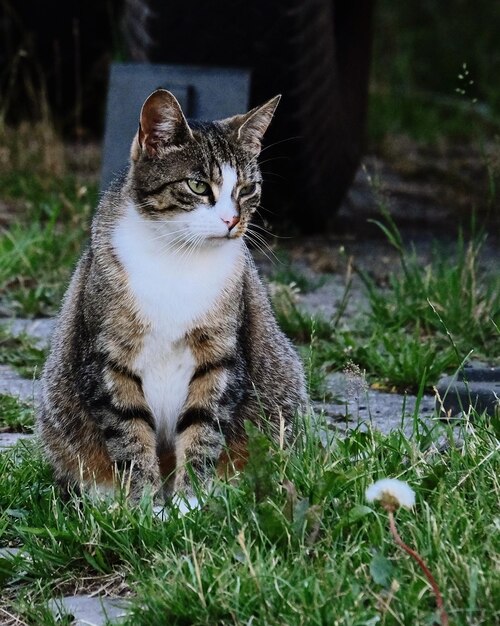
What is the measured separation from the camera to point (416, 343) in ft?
12.8

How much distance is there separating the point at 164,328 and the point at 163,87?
1.94 metres

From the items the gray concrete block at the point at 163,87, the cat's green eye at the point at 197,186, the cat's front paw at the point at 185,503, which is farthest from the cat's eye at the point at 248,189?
the gray concrete block at the point at 163,87

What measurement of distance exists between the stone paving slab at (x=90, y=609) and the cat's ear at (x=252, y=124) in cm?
123

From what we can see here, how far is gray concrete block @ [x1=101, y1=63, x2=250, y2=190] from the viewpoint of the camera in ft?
15.2

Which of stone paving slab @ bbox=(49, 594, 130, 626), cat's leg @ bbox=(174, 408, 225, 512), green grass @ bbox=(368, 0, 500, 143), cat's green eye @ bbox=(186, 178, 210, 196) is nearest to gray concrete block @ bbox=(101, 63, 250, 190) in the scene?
cat's green eye @ bbox=(186, 178, 210, 196)

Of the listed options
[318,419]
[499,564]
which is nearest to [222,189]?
[318,419]

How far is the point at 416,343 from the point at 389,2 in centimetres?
724

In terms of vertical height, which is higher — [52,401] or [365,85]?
[365,85]

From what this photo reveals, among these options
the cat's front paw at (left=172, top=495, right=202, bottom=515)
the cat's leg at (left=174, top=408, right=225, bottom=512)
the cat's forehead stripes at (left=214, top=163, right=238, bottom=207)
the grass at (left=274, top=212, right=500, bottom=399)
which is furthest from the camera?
the grass at (left=274, top=212, right=500, bottom=399)

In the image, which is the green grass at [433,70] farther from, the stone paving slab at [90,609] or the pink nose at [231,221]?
the stone paving slab at [90,609]

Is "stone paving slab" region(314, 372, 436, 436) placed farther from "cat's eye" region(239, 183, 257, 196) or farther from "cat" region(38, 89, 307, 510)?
"cat's eye" region(239, 183, 257, 196)

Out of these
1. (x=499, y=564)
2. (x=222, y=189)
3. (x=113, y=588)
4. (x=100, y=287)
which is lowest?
(x=113, y=588)

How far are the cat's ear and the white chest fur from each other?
288 mm

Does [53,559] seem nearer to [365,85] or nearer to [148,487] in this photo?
[148,487]
